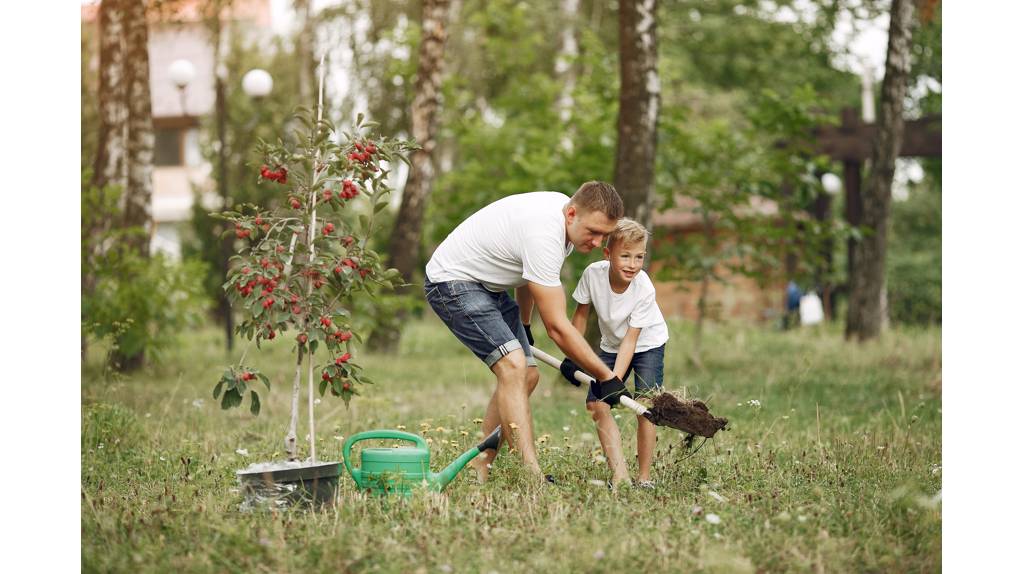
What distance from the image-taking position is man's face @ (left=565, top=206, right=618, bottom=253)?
16.5ft

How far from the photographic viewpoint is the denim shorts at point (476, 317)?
525 cm

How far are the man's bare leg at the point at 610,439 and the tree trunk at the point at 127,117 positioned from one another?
7109mm

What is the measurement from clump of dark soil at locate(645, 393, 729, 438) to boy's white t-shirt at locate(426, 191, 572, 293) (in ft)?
2.46

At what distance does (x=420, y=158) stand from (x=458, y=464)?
9.00 meters

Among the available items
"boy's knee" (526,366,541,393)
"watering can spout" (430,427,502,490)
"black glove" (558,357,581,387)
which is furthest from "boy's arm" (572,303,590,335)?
"watering can spout" (430,427,502,490)

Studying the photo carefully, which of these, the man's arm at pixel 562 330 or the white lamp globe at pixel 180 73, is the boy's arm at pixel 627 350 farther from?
the white lamp globe at pixel 180 73

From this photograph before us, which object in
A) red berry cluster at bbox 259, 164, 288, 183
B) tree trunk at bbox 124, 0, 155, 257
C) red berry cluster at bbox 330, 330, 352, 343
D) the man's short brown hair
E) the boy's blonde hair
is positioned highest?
tree trunk at bbox 124, 0, 155, 257

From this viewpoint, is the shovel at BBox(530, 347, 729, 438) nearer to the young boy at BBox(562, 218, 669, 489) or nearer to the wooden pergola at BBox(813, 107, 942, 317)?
the young boy at BBox(562, 218, 669, 489)

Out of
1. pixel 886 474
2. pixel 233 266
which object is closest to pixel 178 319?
pixel 233 266

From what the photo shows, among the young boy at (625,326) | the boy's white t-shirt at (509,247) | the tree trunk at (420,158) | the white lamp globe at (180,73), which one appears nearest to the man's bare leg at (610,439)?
the young boy at (625,326)

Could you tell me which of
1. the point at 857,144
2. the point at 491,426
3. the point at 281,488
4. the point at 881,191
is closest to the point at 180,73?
the point at 881,191

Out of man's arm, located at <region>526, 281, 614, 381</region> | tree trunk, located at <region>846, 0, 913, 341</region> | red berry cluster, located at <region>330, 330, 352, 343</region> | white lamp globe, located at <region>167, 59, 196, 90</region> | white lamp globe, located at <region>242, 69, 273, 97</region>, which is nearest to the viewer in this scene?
red berry cluster, located at <region>330, 330, 352, 343</region>

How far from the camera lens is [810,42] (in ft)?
81.9

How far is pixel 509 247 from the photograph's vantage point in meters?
5.21
